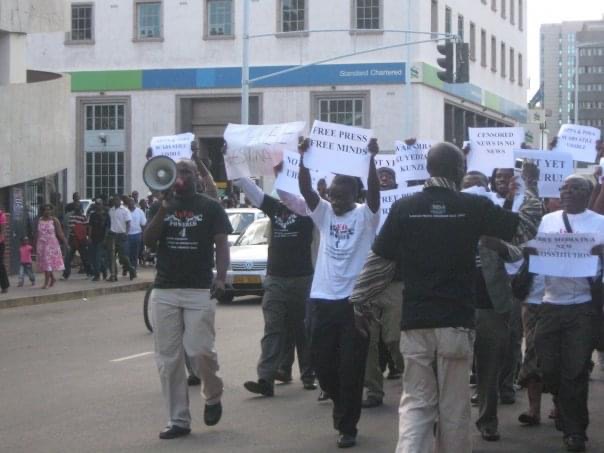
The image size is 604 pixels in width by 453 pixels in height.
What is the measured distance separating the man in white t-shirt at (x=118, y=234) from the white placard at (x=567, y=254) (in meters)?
19.0

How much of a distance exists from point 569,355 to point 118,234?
18990 mm

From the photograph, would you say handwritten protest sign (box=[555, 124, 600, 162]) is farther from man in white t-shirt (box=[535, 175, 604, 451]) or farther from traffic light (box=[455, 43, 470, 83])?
traffic light (box=[455, 43, 470, 83])

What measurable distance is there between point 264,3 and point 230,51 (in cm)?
236

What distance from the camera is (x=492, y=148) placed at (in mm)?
9617

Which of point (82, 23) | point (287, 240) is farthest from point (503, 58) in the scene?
point (287, 240)

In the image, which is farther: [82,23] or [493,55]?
[493,55]

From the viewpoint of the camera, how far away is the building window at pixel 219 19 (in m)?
49.5

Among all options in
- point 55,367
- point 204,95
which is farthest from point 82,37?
point 55,367

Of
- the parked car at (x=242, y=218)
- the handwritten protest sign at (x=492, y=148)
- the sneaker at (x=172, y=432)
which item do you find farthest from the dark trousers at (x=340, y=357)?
the parked car at (x=242, y=218)

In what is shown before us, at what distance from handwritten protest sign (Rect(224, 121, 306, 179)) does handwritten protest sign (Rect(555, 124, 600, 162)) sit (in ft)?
7.70

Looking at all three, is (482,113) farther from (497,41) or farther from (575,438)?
(575,438)

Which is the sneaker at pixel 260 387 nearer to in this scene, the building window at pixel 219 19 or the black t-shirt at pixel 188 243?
the black t-shirt at pixel 188 243

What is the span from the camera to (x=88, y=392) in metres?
11.0

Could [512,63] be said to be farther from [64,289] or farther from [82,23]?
[64,289]
